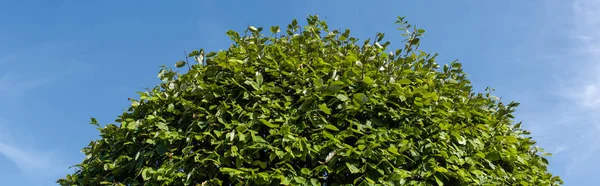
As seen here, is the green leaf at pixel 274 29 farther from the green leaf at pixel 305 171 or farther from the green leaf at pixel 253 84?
the green leaf at pixel 305 171

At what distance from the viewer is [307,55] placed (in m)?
6.32

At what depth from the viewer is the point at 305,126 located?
215 inches

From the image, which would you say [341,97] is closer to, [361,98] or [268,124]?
[361,98]

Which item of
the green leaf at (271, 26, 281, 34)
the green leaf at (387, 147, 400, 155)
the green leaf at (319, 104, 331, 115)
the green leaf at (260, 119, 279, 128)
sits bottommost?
the green leaf at (387, 147, 400, 155)

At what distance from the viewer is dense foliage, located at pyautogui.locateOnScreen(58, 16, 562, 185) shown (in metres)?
5.34

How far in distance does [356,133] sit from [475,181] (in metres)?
1.30

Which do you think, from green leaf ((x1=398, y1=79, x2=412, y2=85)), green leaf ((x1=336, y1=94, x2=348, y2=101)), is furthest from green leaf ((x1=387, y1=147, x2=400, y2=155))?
green leaf ((x1=398, y1=79, x2=412, y2=85))

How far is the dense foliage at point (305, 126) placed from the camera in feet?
17.5

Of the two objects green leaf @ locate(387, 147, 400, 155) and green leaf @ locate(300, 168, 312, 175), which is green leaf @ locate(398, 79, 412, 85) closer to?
green leaf @ locate(387, 147, 400, 155)

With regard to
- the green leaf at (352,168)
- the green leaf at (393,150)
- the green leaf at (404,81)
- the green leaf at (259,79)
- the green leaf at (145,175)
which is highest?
the green leaf at (259,79)

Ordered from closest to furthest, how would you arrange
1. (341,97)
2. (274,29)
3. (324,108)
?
(324,108), (341,97), (274,29)

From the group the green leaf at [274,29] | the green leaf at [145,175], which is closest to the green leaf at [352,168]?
the green leaf at [145,175]

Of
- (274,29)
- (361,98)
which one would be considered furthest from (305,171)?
(274,29)

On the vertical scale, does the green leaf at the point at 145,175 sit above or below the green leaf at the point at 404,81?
below
